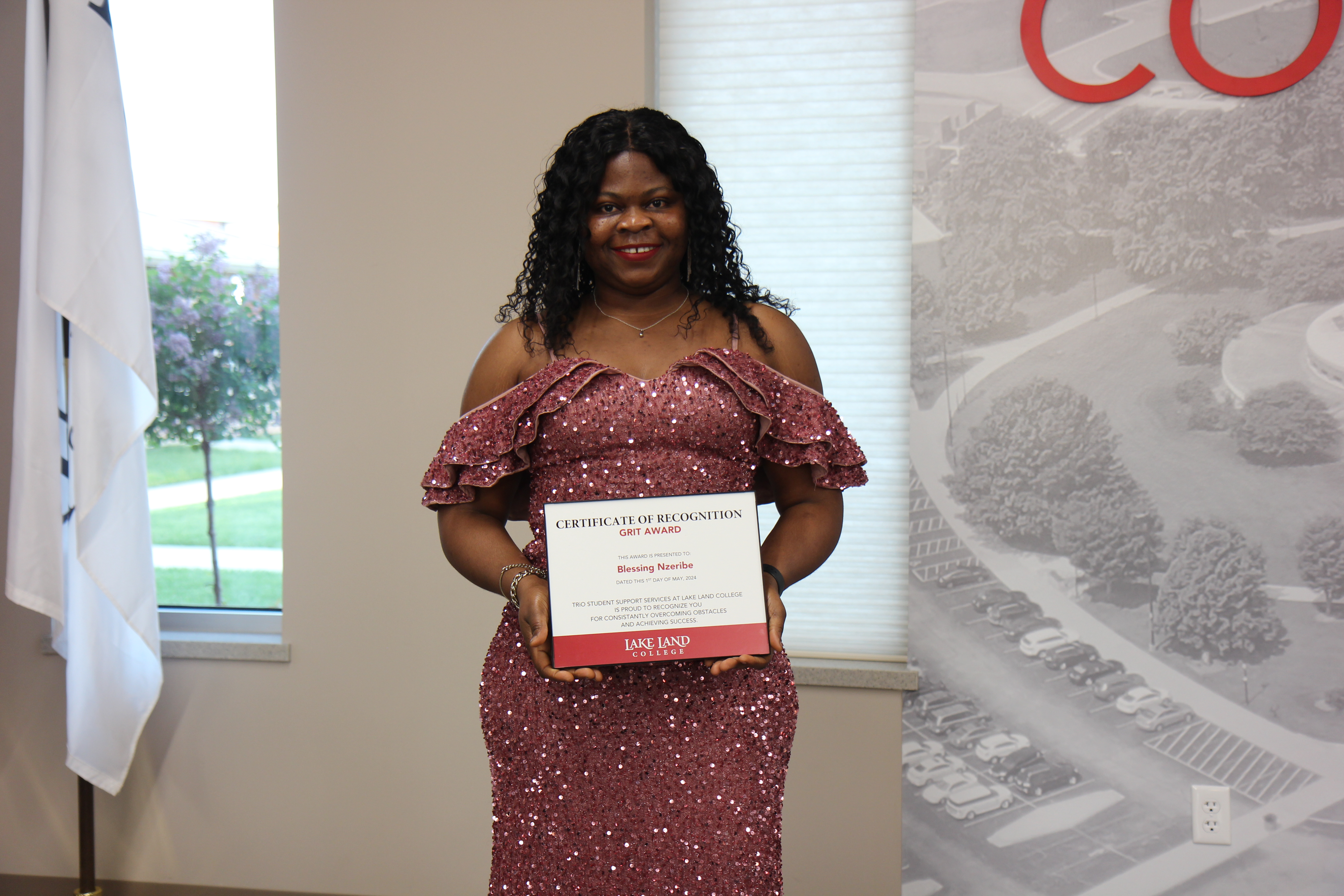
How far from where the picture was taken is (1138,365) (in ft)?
7.30

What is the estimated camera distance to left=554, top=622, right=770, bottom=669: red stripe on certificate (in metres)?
1.16

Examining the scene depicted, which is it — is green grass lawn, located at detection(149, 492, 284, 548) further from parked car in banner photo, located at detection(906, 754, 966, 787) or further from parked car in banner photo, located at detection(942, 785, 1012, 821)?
parked car in banner photo, located at detection(942, 785, 1012, 821)

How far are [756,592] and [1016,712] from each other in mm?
1417

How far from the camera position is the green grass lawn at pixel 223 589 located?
9.06ft

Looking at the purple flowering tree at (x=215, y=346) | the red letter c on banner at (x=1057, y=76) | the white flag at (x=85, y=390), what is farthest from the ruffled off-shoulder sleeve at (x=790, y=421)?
the purple flowering tree at (x=215, y=346)

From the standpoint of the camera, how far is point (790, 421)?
141cm

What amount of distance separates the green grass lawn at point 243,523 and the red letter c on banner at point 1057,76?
2.36 m

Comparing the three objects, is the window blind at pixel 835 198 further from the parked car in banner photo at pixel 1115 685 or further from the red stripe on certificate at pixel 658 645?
the red stripe on certificate at pixel 658 645

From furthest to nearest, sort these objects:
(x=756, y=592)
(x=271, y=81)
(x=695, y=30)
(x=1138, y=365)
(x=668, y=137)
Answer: (x=271, y=81)
(x=695, y=30)
(x=1138, y=365)
(x=668, y=137)
(x=756, y=592)

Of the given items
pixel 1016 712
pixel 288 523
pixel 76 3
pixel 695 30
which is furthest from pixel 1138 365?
pixel 76 3

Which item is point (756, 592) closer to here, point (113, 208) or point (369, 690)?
point (369, 690)

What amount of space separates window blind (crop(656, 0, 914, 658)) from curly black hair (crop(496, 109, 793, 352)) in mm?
965

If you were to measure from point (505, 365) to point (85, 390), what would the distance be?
1482 mm

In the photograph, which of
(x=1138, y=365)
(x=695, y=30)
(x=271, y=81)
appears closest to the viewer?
(x=1138, y=365)
